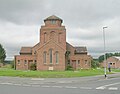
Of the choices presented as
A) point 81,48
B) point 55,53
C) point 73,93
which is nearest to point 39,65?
point 55,53

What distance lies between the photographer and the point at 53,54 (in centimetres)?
6166

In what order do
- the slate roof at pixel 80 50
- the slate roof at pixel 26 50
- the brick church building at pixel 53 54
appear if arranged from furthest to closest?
the slate roof at pixel 26 50, the slate roof at pixel 80 50, the brick church building at pixel 53 54

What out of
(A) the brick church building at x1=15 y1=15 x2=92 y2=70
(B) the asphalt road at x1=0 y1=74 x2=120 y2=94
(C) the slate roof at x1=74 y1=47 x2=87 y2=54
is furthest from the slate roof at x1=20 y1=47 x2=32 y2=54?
(B) the asphalt road at x1=0 y1=74 x2=120 y2=94

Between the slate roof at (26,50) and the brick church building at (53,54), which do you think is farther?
the slate roof at (26,50)

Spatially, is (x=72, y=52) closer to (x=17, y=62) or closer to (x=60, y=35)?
(x=60, y=35)

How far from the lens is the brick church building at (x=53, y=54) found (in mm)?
61562

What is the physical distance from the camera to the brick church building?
61562mm

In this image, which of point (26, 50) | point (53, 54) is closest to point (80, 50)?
point (53, 54)

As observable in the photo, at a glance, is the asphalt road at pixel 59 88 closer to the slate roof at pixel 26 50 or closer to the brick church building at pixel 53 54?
the brick church building at pixel 53 54

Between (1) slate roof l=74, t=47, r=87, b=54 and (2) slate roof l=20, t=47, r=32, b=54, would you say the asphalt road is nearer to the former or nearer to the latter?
(1) slate roof l=74, t=47, r=87, b=54

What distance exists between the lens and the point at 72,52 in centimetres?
6962

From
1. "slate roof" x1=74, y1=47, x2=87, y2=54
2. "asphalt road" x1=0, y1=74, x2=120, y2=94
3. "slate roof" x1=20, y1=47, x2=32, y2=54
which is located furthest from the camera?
"slate roof" x1=20, y1=47, x2=32, y2=54

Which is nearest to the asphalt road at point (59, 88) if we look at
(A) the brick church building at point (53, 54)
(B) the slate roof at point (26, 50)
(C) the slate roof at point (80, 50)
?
(A) the brick church building at point (53, 54)

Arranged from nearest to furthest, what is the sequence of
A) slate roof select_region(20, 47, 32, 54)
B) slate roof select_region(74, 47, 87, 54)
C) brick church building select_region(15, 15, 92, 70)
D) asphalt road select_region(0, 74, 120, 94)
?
asphalt road select_region(0, 74, 120, 94), brick church building select_region(15, 15, 92, 70), slate roof select_region(74, 47, 87, 54), slate roof select_region(20, 47, 32, 54)
